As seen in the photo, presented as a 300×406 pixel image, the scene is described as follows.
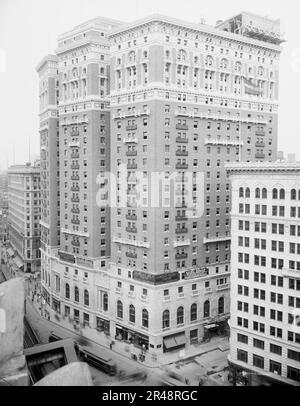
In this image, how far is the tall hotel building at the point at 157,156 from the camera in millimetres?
52688

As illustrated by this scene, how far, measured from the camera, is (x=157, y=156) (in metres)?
51.9

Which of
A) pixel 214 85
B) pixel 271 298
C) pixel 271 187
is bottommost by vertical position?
pixel 271 298

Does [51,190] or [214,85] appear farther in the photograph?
[51,190]

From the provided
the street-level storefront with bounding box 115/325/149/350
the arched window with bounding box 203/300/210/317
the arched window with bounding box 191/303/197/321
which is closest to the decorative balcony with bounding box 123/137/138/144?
the arched window with bounding box 191/303/197/321

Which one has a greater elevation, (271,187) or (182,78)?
(182,78)

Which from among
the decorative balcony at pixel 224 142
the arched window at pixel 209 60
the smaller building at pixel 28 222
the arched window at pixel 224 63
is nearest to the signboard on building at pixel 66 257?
the decorative balcony at pixel 224 142

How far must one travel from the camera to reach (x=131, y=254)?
55.4 meters

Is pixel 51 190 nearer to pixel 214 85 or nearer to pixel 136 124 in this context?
pixel 136 124

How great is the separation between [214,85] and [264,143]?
11.2 m

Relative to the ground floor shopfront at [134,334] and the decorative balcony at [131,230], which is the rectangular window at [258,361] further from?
the decorative balcony at [131,230]

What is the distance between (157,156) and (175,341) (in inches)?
853

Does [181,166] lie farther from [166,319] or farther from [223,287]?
[166,319]

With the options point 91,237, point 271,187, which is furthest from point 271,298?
point 91,237

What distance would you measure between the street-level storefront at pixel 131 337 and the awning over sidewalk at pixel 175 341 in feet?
7.68
